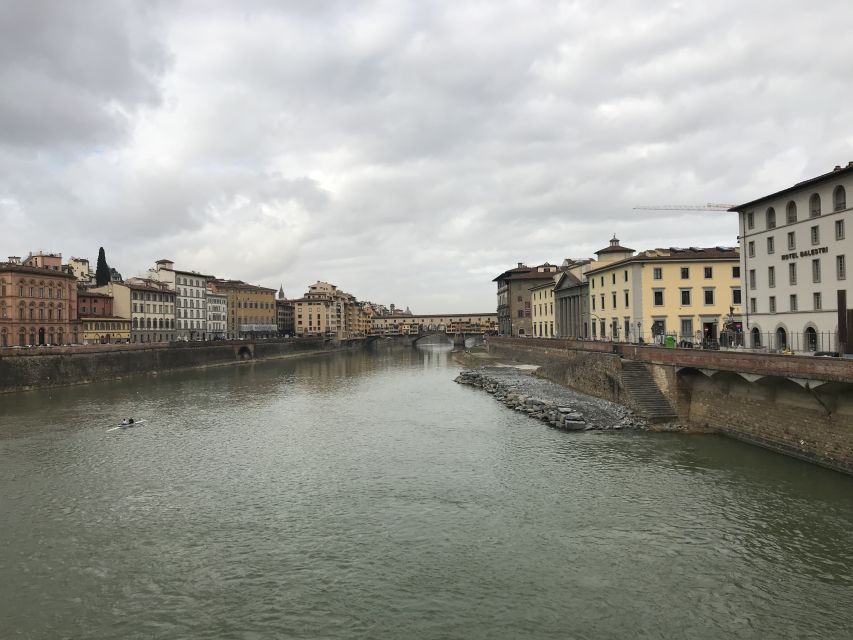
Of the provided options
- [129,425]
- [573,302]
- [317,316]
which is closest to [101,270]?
[317,316]

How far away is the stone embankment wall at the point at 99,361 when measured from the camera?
6262 cm

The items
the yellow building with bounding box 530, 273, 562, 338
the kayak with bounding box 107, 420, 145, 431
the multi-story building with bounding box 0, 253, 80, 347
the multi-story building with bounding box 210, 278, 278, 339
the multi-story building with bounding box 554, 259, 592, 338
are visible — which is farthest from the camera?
the multi-story building with bounding box 210, 278, 278, 339

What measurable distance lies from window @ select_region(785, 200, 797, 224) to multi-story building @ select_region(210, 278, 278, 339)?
130239 mm

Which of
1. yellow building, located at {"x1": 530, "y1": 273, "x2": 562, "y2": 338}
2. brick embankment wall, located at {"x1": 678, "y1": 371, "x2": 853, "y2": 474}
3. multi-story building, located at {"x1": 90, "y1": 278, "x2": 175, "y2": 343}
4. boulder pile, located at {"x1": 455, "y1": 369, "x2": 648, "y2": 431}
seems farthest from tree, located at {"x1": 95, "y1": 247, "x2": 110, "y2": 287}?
brick embankment wall, located at {"x1": 678, "y1": 371, "x2": 853, "y2": 474}

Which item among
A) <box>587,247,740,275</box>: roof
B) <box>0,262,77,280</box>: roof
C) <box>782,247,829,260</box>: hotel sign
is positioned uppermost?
<box>0,262,77,280</box>: roof

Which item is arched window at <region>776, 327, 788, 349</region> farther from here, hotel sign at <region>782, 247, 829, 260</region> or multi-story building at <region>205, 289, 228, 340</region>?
multi-story building at <region>205, 289, 228, 340</region>

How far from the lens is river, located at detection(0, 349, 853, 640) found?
14.5 meters

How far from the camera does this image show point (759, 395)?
29.1 m

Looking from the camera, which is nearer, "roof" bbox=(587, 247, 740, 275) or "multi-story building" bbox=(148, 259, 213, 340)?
"roof" bbox=(587, 247, 740, 275)

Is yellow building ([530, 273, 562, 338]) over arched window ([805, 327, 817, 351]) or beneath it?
Result: over

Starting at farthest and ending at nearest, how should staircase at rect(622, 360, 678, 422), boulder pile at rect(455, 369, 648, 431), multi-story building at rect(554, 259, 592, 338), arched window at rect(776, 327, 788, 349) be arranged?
multi-story building at rect(554, 259, 592, 338) < arched window at rect(776, 327, 788, 349) < staircase at rect(622, 360, 678, 422) < boulder pile at rect(455, 369, 648, 431)

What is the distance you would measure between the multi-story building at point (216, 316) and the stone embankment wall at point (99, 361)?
18.9m

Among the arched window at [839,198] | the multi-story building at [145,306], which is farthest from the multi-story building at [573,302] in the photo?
the multi-story building at [145,306]

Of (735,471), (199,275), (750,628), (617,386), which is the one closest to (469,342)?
(199,275)
